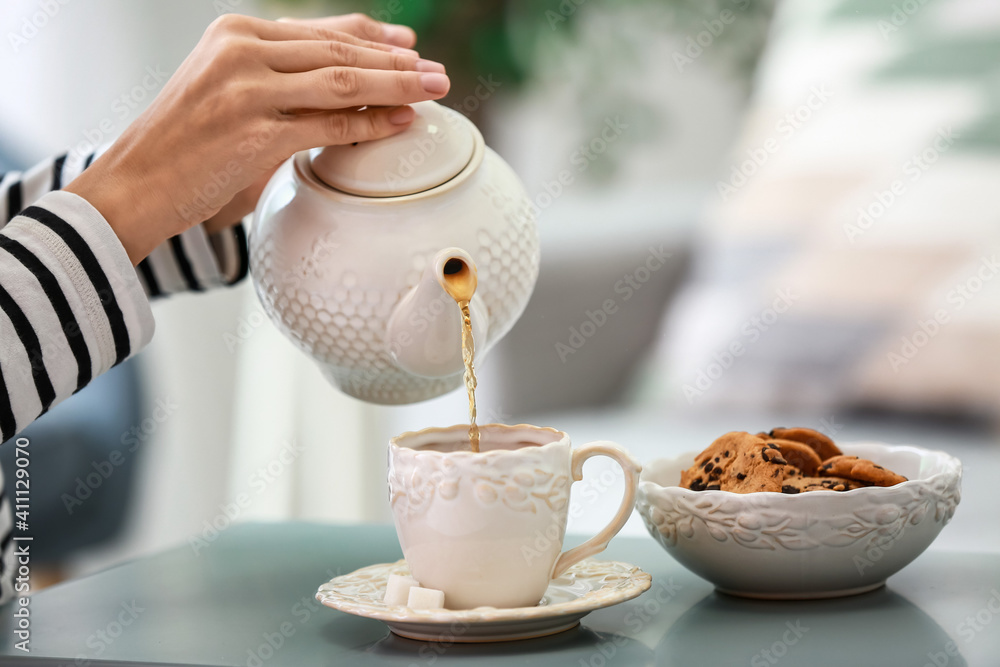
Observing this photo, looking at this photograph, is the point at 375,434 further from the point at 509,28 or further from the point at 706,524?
the point at 706,524

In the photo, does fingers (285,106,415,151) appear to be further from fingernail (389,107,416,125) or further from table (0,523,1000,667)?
table (0,523,1000,667)

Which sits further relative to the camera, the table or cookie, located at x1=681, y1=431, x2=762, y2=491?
cookie, located at x1=681, y1=431, x2=762, y2=491

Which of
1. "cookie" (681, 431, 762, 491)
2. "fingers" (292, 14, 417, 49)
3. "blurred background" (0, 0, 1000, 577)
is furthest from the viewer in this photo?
"blurred background" (0, 0, 1000, 577)

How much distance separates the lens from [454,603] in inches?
23.4

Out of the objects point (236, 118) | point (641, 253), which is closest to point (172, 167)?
point (236, 118)

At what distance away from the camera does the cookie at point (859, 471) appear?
2.06 ft

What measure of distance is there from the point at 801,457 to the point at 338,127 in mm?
413

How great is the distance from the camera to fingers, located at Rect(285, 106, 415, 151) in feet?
2.19

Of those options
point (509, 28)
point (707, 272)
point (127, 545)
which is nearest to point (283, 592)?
point (127, 545)

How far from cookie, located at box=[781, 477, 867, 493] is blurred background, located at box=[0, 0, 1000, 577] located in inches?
59.1

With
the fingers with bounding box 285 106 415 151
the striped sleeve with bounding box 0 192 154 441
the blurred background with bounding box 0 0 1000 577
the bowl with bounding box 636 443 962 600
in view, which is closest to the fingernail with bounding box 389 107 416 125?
the fingers with bounding box 285 106 415 151

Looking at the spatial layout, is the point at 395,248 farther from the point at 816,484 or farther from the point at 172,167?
the point at 816,484

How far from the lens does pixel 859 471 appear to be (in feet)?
2.07

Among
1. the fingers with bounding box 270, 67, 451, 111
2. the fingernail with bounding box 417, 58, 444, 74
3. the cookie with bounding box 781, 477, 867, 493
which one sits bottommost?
the cookie with bounding box 781, 477, 867, 493
